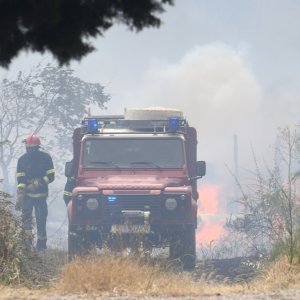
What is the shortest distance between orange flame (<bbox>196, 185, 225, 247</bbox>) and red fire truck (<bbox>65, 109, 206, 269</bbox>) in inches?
1185

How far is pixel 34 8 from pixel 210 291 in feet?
14.1

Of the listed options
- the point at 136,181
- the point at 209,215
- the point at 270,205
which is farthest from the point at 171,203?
the point at 209,215

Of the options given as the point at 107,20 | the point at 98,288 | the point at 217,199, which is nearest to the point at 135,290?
the point at 98,288

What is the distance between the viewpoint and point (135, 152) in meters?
13.6

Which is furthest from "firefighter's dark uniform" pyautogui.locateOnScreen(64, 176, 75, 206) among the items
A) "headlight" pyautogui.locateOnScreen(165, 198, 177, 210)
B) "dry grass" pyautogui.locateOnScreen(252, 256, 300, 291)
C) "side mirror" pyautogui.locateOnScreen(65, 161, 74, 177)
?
"dry grass" pyautogui.locateOnScreen(252, 256, 300, 291)

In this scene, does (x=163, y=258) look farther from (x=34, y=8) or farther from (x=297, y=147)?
(x=297, y=147)

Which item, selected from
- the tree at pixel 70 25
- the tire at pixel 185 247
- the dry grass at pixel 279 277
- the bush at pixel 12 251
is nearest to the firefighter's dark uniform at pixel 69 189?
the tire at pixel 185 247

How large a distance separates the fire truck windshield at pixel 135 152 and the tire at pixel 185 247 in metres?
1.16

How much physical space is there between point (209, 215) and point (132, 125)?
4060 cm

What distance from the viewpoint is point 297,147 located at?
70.4ft

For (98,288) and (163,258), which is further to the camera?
(163,258)

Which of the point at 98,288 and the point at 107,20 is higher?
the point at 107,20

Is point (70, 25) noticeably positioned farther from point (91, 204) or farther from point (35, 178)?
point (35, 178)

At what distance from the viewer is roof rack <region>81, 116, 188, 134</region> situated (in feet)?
45.0
